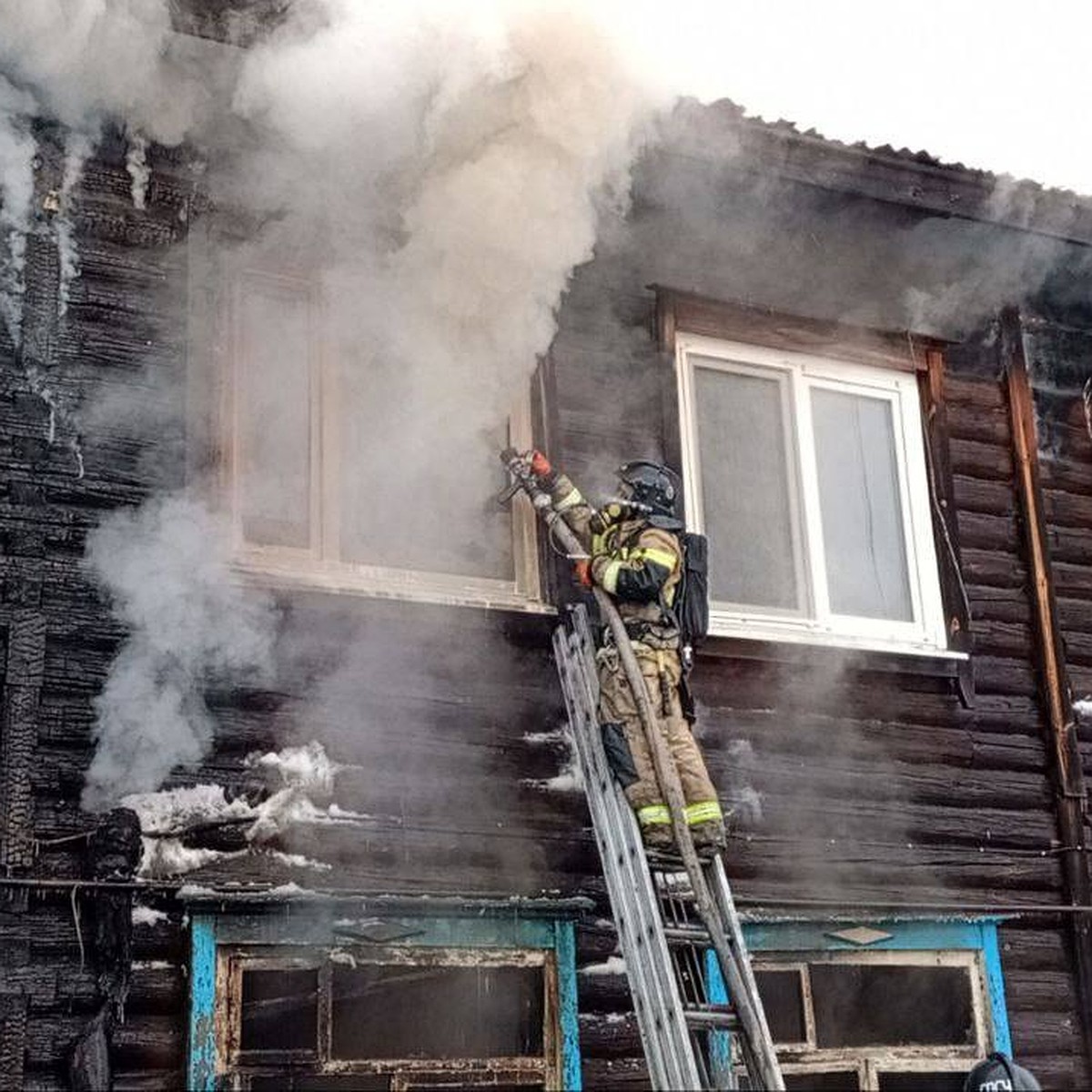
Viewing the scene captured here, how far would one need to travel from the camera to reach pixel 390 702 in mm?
6223

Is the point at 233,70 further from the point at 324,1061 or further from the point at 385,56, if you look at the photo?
the point at 324,1061

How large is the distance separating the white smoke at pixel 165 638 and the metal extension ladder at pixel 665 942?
118 cm

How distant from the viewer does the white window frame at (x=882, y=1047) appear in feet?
21.1

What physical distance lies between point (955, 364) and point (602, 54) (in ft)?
7.86

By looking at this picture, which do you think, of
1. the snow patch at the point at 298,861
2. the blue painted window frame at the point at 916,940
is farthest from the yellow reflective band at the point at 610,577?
the blue painted window frame at the point at 916,940

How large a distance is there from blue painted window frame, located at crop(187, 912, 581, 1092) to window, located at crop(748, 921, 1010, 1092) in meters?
0.87

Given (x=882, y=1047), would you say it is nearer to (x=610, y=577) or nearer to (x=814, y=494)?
(x=610, y=577)

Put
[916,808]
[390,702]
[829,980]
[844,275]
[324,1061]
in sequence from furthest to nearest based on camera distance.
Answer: [844,275]
[916,808]
[829,980]
[390,702]
[324,1061]

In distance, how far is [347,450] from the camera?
6.66m

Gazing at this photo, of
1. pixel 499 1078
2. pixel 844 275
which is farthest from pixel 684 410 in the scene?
pixel 499 1078

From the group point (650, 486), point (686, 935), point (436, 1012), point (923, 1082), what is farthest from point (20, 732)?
point (923, 1082)

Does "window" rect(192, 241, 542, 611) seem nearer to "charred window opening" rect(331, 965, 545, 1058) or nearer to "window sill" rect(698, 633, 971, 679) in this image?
"window sill" rect(698, 633, 971, 679)

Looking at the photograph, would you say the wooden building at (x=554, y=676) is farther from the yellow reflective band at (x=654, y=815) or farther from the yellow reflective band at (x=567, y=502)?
the yellow reflective band at (x=654, y=815)

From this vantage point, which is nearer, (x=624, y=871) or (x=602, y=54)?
(x=624, y=871)
